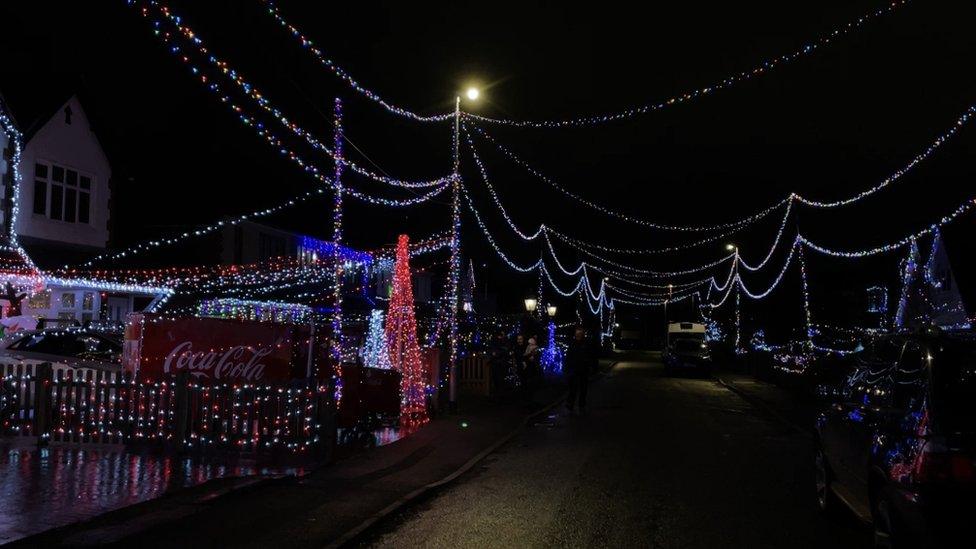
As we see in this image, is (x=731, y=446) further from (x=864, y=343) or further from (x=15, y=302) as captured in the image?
(x=15, y=302)

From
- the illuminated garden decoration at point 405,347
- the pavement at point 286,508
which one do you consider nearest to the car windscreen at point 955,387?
the pavement at point 286,508

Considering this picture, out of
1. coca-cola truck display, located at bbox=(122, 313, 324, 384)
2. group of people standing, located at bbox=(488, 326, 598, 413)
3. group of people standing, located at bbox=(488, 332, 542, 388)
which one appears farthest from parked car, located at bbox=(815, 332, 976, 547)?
group of people standing, located at bbox=(488, 332, 542, 388)

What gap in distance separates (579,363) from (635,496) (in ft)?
31.7

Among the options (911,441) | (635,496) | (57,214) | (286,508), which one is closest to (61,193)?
(57,214)

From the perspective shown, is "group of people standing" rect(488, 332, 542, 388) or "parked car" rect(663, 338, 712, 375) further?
"parked car" rect(663, 338, 712, 375)

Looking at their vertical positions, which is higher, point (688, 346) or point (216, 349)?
point (216, 349)

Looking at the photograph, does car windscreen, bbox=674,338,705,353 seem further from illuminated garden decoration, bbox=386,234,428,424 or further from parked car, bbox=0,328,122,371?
parked car, bbox=0,328,122,371

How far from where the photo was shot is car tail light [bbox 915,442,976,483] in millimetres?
4930

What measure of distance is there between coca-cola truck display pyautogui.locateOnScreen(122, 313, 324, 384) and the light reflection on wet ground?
1.52 metres

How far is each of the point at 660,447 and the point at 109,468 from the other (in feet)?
24.6

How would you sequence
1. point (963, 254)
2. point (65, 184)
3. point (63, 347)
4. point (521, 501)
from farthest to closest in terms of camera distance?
point (963, 254)
point (65, 184)
point (63, 347)
point (521, 501)

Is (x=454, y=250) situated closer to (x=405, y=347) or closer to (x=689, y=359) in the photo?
(x=405, y=347)

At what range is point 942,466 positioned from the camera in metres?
5.02

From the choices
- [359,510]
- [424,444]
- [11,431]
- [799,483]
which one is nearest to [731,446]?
[799,483]
